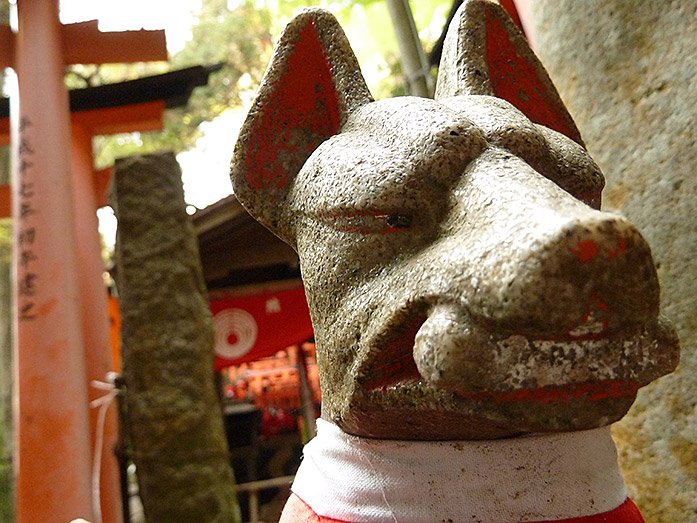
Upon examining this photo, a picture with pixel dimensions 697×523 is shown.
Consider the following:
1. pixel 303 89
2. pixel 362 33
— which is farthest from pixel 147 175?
pixel 362 33

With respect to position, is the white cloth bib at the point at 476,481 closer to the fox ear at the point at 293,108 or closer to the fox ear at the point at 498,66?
the fox ear at the point at 293,108

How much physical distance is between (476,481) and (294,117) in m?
0.70

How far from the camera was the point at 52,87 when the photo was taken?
3.38m

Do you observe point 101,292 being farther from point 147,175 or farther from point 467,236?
point 467,236

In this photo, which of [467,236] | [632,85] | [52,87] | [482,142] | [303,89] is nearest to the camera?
[467,236]

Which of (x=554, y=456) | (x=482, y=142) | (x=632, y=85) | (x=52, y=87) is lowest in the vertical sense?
(x=554, y=456)

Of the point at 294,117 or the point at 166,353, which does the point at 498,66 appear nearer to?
the point at 294,117

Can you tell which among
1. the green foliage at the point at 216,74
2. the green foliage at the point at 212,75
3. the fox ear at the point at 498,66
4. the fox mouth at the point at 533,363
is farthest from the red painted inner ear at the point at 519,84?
the green foliage at the point at 216,74

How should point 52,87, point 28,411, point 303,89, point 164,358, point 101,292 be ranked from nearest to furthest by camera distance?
1. point 303,89
2. point 164,358
3. point 28,411
4. point 52,87
5. point 101,292

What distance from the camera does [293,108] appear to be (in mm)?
1100

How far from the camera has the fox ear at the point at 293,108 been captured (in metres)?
1.08

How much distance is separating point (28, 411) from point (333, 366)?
2.32 metres

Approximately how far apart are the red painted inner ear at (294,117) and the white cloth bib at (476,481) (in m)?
0.50

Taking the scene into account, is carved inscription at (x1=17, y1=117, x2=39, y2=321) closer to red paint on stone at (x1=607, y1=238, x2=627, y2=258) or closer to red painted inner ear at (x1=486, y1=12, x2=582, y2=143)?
red painted inner ear at (x1=486, y1=12, x2=582, y2=143)
